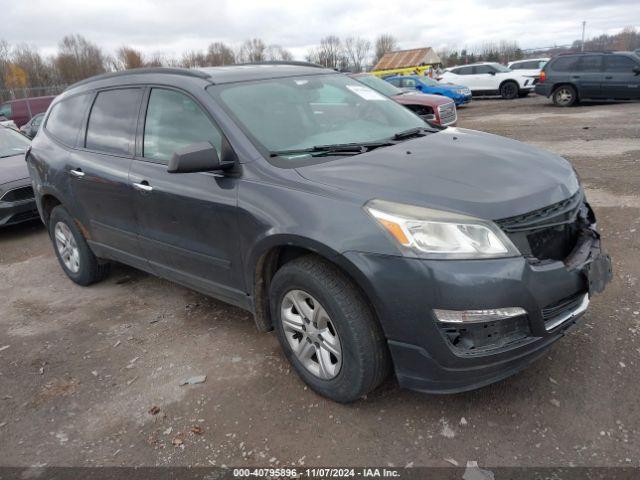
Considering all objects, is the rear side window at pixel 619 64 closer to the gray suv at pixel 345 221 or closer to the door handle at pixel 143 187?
the gray suv at pixel 345 221

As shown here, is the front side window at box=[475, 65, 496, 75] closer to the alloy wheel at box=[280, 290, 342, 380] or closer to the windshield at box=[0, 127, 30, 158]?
the windshield at box=[0, 127, 30, 158]

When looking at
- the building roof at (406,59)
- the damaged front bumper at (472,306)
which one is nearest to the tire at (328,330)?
the damaged front bumper at (472,306)

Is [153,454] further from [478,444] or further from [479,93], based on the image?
[479,93]

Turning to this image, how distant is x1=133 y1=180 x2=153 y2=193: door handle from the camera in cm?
358

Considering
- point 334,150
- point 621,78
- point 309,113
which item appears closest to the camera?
point 334,150

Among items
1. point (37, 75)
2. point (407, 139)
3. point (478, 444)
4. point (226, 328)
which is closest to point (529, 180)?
point (407, 139)

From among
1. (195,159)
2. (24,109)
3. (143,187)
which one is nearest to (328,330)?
(195,159)

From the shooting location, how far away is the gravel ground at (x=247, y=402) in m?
2.55

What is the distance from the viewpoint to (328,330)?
2799 millimetres

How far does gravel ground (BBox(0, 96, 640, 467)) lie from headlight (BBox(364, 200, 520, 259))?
95cm

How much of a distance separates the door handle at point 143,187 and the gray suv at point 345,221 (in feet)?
0.04

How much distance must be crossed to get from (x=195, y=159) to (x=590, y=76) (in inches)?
668

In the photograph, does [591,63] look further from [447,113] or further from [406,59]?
[406,59]

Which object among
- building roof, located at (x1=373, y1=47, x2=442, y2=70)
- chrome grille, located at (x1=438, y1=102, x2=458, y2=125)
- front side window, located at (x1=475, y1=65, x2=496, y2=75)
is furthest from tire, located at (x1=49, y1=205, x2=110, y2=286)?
building roof, located at (x1=373, y1=47, x2=442, y2=70)
